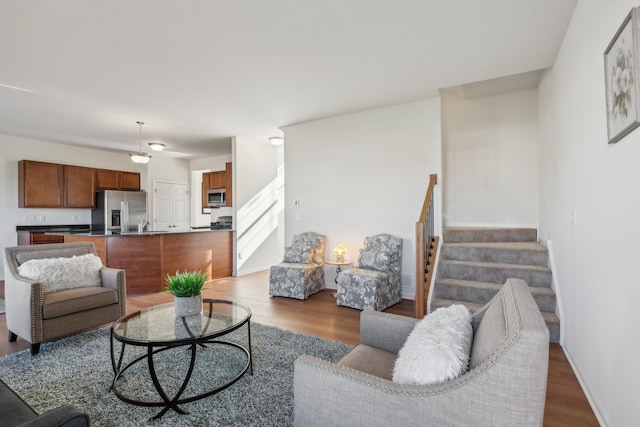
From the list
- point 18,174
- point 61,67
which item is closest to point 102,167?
point 18,174

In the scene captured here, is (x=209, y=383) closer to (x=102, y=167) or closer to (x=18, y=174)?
(x=18, y=174)

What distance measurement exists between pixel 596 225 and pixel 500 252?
1766mm

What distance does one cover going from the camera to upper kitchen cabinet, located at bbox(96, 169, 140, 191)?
22.5 feet

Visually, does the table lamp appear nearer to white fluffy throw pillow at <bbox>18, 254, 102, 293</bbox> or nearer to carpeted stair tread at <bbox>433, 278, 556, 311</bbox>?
carpeted stair tread at <bbox>433, 278, 556, 311</bbox>

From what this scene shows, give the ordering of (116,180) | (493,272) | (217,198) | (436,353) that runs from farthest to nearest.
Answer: (217,198), (116,180), (493,272), (436,353)

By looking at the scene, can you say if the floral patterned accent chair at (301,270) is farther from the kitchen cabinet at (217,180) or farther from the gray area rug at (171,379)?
the kitchen cabinet at (217,180)

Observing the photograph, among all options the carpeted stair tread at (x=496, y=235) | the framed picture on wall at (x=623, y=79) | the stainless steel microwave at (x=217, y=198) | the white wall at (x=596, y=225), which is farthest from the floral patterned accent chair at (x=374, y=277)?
the stainless steel microwave at (x=217, y=198)

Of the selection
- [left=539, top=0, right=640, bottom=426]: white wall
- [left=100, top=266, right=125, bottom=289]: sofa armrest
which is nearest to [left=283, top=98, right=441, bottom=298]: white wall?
[left=539, top=0, right=640, bottom=426]: white wall

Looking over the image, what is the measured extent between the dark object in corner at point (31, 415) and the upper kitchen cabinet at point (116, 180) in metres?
6.62

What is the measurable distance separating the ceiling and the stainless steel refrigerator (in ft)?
7.55

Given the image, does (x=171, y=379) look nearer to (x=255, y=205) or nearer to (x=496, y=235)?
(x=496, y=235)

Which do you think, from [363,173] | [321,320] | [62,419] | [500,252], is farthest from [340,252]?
[62,419]

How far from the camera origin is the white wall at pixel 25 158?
18.7 feet

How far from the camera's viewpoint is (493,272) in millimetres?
3432
